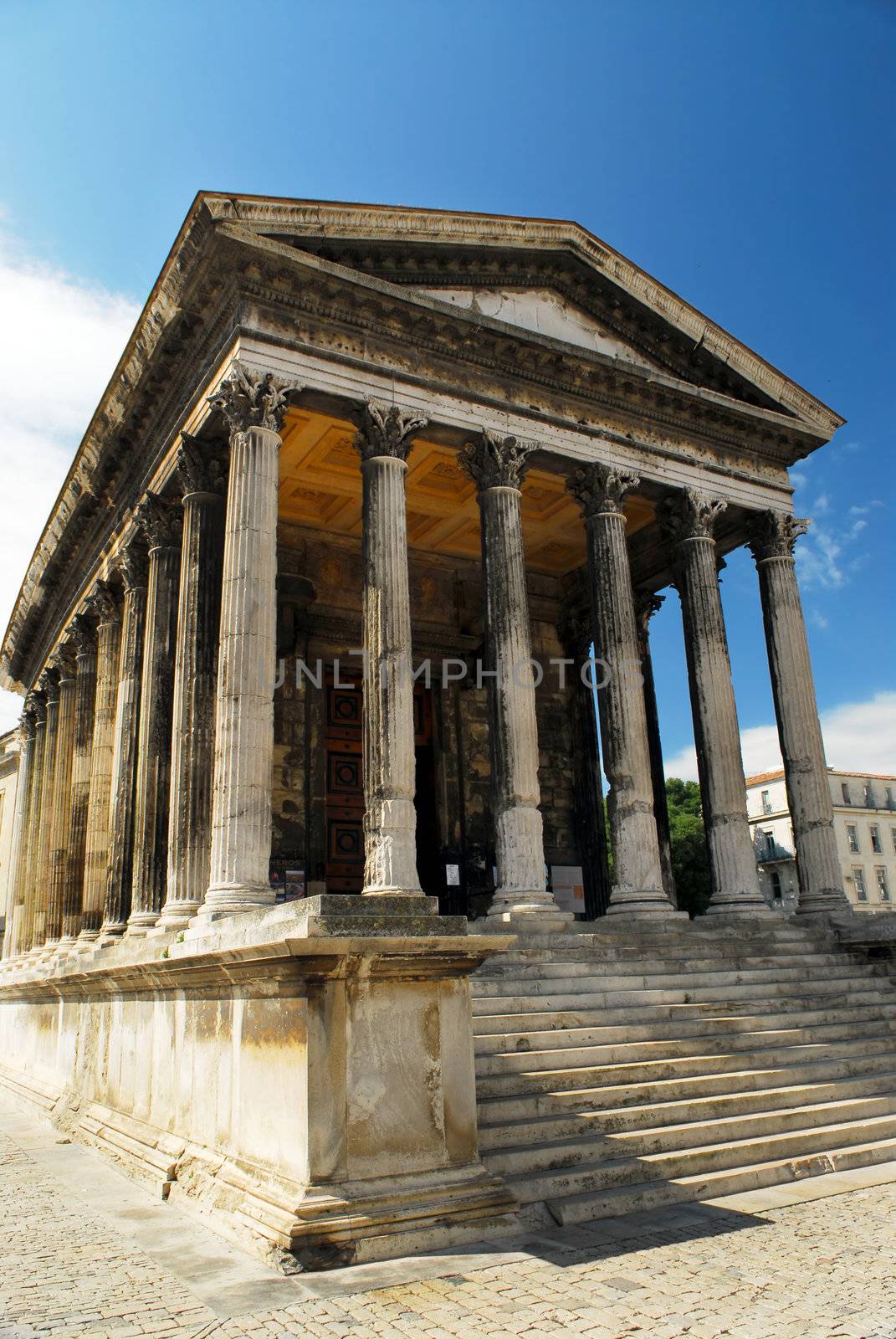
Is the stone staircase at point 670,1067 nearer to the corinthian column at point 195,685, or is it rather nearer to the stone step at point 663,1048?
the stone step at point 663,1048

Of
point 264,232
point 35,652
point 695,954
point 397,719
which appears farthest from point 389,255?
point 35,652

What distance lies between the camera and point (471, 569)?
20141 millimetres

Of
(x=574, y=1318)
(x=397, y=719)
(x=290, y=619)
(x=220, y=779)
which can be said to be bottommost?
(x=574, y=1318)

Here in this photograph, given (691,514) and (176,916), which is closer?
(176,916)

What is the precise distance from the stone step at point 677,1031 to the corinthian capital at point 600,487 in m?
7.41

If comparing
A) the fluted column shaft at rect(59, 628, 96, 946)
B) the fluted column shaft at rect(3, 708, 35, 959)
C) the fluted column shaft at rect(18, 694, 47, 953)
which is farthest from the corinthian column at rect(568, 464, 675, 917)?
the fluted column shaft at rect(3, 708, 35, 959)

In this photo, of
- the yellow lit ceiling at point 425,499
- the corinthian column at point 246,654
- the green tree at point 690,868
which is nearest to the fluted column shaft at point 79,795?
the yellow lit ceiling at point 425,499

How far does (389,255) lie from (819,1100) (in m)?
11.2

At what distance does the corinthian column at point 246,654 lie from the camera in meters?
10.6

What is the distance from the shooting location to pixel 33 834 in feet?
74.3

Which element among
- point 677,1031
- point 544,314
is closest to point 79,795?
point 544,314

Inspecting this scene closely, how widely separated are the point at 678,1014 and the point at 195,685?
6759 mm

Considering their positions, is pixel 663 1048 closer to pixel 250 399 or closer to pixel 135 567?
pixel 250 399

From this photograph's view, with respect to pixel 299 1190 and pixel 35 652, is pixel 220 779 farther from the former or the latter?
pixel 35 652
